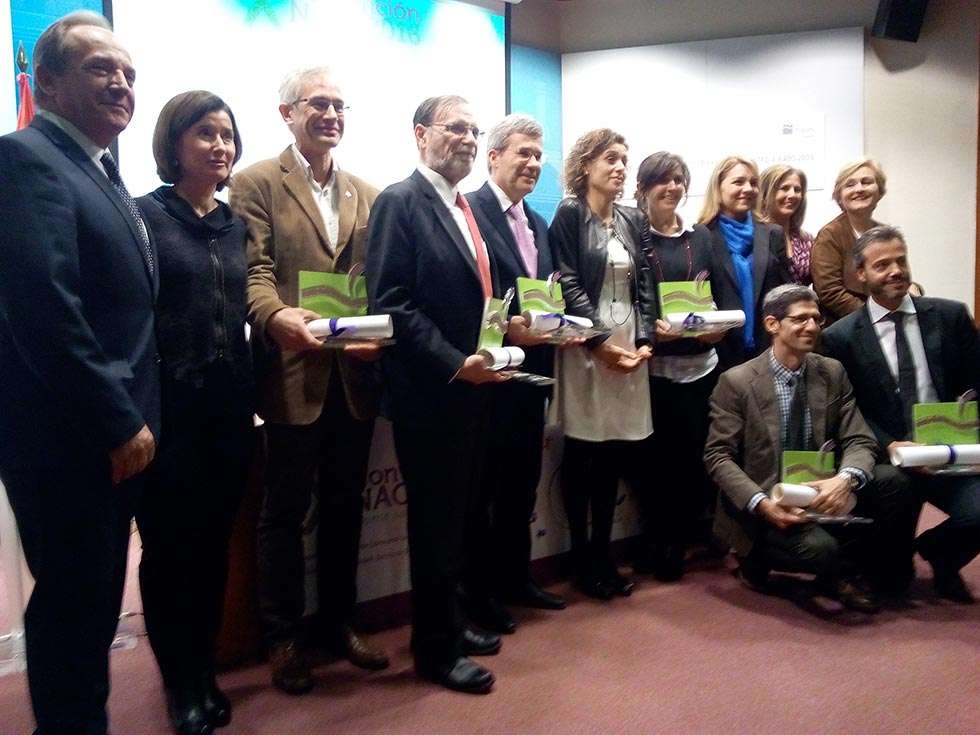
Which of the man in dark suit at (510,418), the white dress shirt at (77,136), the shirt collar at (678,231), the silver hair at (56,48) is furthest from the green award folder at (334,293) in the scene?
the shirt collar at (678,231)

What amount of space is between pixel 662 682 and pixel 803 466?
0.95 meters

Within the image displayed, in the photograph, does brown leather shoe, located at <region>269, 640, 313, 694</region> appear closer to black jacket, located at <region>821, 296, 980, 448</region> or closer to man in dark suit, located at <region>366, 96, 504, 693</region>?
man in dark suit, located at <region>366, 96, 504, 693</region>

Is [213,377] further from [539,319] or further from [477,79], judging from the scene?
[477,79]

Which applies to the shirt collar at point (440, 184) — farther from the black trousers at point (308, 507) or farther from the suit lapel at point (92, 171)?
the suit lapel at point (92, 171)

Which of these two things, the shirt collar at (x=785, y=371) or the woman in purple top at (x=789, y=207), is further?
the woman in purple top at (x=789, y=207)

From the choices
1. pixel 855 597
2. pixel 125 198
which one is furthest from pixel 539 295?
pixel 855 597

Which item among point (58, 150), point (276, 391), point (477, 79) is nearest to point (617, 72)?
point (477, 79)

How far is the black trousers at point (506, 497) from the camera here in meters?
2.68

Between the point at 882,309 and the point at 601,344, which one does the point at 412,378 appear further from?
the point at 882,309

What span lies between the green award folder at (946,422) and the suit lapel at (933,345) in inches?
6.5

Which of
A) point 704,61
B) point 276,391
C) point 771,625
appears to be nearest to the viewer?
point 276,391

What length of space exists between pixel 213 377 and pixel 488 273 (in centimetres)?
80

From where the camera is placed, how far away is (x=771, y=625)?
107 inches

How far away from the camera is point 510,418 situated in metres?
2.70
